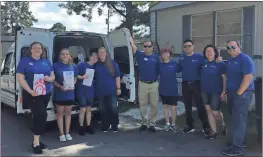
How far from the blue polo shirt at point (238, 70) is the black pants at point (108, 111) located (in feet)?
7.91

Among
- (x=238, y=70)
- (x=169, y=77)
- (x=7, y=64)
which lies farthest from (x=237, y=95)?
(x=7, y=64)

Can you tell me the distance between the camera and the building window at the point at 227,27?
9.79 m

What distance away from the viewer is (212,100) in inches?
232

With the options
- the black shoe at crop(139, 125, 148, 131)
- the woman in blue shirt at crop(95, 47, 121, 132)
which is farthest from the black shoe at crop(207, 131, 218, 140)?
the woman in blue shirt at crop(95, 47, 121, 132)

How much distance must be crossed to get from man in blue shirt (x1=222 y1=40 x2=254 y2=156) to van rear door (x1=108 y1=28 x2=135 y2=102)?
2261mm

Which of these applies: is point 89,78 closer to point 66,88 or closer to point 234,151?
point 66,88

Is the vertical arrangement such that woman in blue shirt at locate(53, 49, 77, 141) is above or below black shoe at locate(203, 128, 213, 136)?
above

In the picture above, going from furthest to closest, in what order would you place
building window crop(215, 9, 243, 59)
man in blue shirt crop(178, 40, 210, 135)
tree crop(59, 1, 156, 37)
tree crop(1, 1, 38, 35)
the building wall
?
tree crop(1, 1, 38, 35)
tree crop(59, 1, 156, 37)
the building wall
building window crop(215, 9, 243, 59)
man in blue shirt crop(178, 40, 210, 135)

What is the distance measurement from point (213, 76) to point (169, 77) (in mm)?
949

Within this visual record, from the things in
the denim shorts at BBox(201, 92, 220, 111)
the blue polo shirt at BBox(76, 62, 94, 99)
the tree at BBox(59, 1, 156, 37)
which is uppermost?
the tree at BBox(59, 1, 156, 37)

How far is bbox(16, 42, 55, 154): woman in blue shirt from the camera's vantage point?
5.16 meters

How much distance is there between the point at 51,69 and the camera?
5.53 metres

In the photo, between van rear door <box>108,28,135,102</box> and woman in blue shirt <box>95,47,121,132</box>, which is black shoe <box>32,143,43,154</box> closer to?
woman in blue shirt <box>95,47,121,132</box>

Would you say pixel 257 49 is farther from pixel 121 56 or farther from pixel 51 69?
pixel 51 69
